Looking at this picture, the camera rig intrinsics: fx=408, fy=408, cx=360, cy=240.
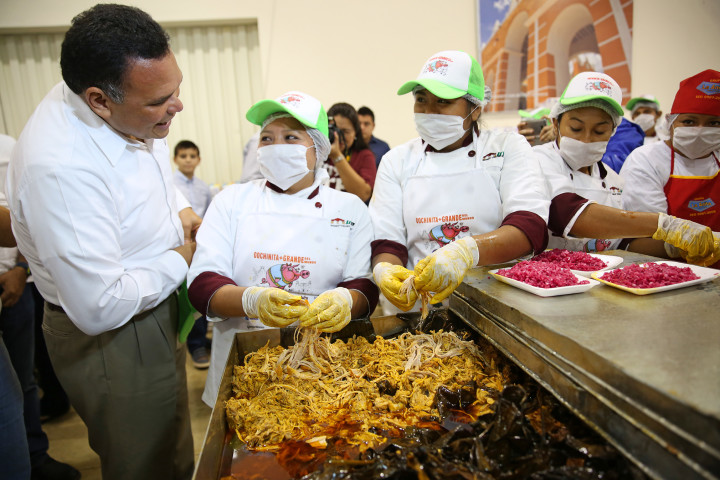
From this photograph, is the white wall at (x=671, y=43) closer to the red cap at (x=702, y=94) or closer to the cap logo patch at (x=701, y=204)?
the red cap at (x=702, y=94)

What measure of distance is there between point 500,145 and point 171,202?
1622 millimetres

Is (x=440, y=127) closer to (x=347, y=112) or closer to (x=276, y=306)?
(x=276, y=306)

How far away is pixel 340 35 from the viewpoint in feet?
17.8

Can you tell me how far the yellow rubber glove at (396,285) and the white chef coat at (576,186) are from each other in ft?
3.41

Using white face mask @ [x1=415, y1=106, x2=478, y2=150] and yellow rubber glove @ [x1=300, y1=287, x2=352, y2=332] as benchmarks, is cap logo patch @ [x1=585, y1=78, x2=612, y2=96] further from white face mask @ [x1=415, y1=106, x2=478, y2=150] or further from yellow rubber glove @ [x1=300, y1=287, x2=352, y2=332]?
yellow rubber glove @ [x1=300, y1=287, x2=352, y2=332]

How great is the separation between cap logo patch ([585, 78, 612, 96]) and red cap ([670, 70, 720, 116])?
51cm

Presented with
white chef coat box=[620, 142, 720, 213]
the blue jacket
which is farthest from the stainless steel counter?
the blue jacket

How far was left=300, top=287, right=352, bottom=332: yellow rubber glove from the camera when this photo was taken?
5.10 ft

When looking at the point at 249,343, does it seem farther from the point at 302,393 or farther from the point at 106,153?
the point at 106,153

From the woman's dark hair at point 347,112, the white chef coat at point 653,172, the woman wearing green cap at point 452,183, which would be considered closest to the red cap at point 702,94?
the white chef coat at point 653,172

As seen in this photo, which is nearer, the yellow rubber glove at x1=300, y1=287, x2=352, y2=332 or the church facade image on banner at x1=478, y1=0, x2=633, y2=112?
the yellow rubber glove at x1=300, y1=287, x2=352, y2=332

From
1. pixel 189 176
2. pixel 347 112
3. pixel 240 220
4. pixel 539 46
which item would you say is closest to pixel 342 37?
pixel 347 112

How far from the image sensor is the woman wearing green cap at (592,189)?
195 cm

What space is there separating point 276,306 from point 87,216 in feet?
2.39
